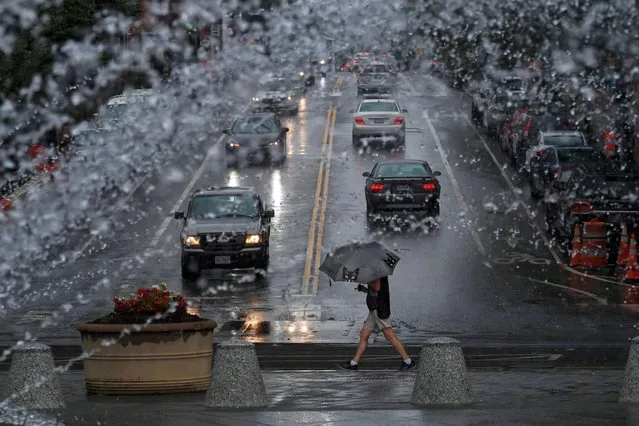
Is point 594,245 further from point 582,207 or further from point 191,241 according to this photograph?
point 191,241

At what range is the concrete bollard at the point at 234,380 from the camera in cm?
1458

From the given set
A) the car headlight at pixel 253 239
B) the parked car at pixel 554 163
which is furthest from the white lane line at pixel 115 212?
the parked car at pixel 554 163

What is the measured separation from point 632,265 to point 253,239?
653cm

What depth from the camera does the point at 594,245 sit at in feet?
92.5

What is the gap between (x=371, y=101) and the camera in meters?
46.6

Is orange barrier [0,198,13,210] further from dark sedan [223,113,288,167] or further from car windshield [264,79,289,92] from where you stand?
car windshield [264,79,289,92]

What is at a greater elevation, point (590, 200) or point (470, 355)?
point (590, 200)

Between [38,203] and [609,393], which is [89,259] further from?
[609,393]

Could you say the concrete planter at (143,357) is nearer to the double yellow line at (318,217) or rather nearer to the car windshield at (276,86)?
the double yellow line at (318,217)

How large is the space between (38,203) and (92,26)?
4393 millimetres

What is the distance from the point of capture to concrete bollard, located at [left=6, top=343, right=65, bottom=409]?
48.6 ft

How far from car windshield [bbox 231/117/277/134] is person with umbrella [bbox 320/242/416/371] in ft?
83.8

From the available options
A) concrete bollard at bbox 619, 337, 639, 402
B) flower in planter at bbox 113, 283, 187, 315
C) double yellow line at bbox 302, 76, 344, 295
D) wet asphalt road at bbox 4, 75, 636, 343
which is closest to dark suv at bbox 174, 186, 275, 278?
wet asphalt road at bbox 4, 75, 636, 343

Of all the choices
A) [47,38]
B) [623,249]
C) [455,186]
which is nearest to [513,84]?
Result: [455,186]
